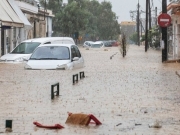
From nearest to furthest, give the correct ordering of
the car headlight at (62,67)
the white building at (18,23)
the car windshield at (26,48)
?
the car headlight at (62,67) < the car windshield at (26,48) < the white building at (18,23)

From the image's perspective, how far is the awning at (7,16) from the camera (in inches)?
1469

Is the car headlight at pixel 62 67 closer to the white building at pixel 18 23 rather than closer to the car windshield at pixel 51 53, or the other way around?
the car windshield at pixel 51 53

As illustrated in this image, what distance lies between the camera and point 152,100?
1471 cm

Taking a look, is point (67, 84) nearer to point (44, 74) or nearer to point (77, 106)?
point (44, 74)

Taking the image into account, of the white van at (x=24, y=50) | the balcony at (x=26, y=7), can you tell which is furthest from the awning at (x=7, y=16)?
the balcony at (x=26, y=7)

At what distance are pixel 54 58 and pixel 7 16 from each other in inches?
606

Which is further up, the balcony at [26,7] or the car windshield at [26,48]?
the balcony at [26,7]

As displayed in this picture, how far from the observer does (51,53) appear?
2556 cm

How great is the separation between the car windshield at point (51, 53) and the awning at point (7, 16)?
419 inches

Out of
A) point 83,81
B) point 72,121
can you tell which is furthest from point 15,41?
point 72,121

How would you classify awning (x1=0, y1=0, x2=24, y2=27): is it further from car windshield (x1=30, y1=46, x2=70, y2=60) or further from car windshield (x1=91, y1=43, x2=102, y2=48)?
car windshield (x1=91, y1=43, x2=102, y2=48)

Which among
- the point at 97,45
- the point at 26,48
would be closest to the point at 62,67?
the point at 26,48

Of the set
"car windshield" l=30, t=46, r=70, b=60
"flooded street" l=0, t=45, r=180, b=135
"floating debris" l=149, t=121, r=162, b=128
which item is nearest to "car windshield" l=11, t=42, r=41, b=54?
"car windshield" l=30, t=46, r=70, b=60

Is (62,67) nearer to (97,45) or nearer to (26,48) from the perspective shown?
(26,48)
